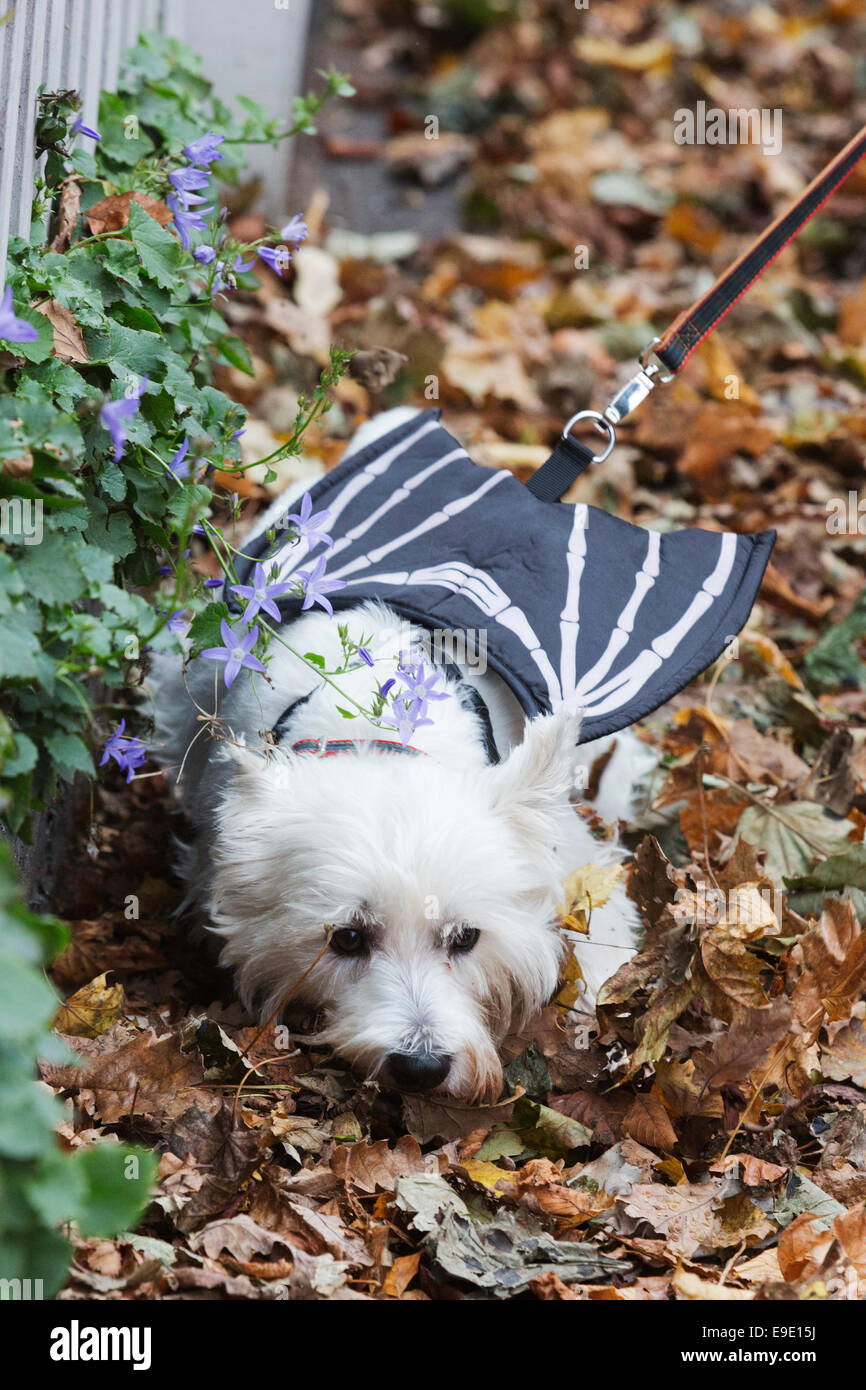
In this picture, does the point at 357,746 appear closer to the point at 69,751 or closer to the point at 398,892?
the point at 398,892

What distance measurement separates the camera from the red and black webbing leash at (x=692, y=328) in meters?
3.39

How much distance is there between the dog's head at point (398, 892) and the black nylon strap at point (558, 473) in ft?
3.20

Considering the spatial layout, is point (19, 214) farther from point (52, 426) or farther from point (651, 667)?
point (651, 667)

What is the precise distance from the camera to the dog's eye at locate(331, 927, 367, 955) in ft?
8.61

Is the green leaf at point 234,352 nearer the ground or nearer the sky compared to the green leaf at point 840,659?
nearer the sky

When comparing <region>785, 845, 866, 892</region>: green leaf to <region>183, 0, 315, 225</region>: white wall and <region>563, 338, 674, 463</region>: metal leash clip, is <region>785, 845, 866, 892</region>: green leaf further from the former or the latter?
<region>183, 0, 315, 225</region>: white wall

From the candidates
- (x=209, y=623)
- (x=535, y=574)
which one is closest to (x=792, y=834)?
(x=535, y=574)

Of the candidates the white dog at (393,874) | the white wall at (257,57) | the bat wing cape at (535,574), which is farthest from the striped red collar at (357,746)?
the white wall at (257,57)

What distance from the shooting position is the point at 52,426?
77.3 inches

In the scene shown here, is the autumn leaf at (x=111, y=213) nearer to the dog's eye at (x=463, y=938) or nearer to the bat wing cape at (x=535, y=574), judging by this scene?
the bat wing cape at (x=535, y=574)

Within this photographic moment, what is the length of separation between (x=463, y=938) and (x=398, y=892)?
21 centimetres

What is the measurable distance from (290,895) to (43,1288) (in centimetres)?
109

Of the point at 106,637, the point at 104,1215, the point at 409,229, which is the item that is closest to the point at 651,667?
the point at 106,637

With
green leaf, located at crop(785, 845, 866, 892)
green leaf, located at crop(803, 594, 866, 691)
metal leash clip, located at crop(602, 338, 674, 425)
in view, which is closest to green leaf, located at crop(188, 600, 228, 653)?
metal leash clip, located at crop(602, 338, 674, 425)
